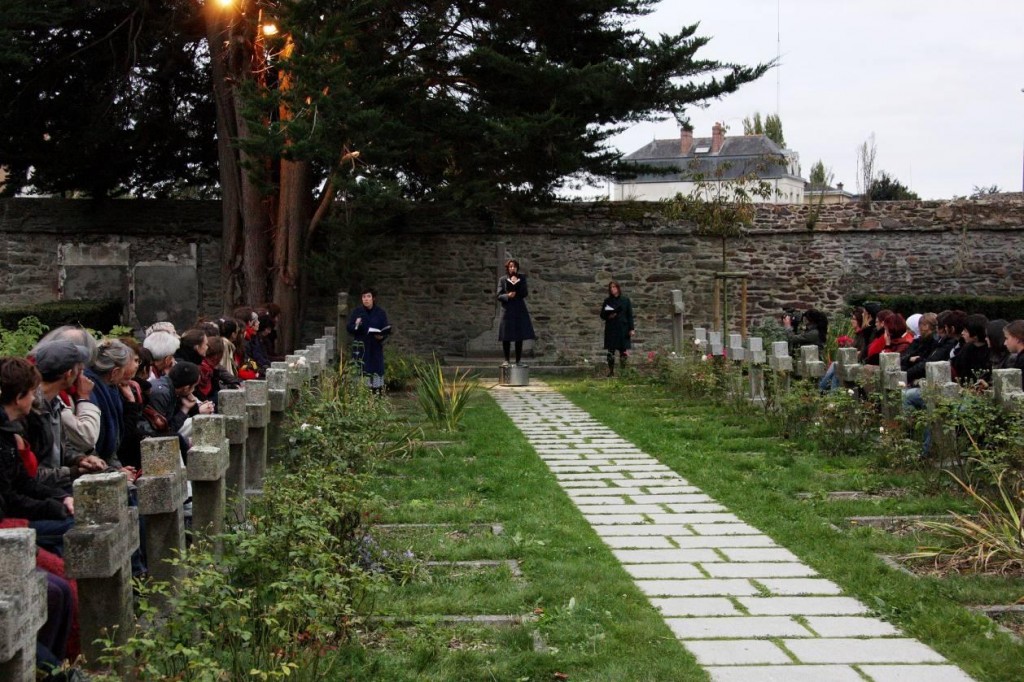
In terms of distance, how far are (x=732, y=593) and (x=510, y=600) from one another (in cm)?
107

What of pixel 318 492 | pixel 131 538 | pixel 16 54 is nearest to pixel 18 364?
pixel 131 538

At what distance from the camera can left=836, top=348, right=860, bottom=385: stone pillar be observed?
9906 mm

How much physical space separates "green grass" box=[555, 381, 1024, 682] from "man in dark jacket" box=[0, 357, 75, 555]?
3491 millimetres

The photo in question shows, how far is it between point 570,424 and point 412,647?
7574 mm

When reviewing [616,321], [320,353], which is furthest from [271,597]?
[616,321]

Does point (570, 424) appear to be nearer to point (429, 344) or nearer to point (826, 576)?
point (826, 576)

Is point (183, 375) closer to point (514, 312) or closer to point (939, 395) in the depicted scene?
point (939, 395)

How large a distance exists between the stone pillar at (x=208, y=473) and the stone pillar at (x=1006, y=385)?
483cm

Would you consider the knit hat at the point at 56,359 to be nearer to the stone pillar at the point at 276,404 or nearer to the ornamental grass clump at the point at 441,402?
the stone pillar at the point at 276,404

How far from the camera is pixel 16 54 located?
1533 cm

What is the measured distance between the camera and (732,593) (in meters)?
5.52

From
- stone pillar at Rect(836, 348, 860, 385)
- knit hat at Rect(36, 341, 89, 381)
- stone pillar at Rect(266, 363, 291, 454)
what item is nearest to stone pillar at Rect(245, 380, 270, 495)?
stone pillar at Rect(266, 363, 291, 454)

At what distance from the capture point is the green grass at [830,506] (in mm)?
4871

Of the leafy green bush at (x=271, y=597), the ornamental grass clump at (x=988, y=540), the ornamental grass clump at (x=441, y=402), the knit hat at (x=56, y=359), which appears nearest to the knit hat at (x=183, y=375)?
A: the leafy green bush at (x=271, y=597)
